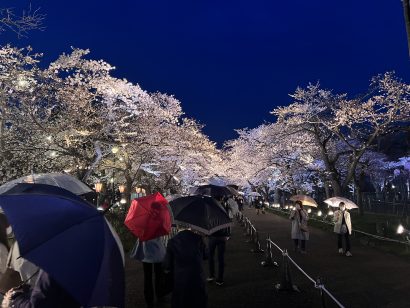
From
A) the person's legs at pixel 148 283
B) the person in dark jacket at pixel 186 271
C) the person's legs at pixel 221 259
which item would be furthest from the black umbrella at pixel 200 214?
the person's legs at pixel 221 259

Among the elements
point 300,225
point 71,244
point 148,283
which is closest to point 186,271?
point 148,283

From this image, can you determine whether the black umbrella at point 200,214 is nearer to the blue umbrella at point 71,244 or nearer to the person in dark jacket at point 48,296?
the blue umbrella at point 71,244

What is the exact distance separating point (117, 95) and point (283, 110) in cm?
1128

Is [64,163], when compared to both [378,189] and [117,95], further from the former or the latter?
[378,189]

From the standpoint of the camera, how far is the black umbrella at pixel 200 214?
20.5ft

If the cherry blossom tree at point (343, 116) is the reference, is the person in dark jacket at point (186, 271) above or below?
below

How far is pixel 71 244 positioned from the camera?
298cm

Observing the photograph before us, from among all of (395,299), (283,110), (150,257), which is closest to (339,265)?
(395,299)

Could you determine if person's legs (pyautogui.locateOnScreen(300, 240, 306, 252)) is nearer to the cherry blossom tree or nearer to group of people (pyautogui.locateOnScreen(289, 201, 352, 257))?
group of people (pyautogui.locateOnScreen(289, 201, 352, 257))

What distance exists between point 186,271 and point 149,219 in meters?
1.34

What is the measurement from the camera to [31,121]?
763 inches

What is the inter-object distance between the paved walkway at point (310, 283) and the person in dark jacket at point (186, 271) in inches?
90.4

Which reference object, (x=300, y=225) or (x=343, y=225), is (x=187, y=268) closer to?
(x=300, y=225)

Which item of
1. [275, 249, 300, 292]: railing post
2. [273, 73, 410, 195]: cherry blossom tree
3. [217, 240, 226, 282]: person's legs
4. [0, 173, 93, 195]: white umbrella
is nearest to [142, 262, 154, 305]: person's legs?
[0, 173, 93, 195]: white umbrella
